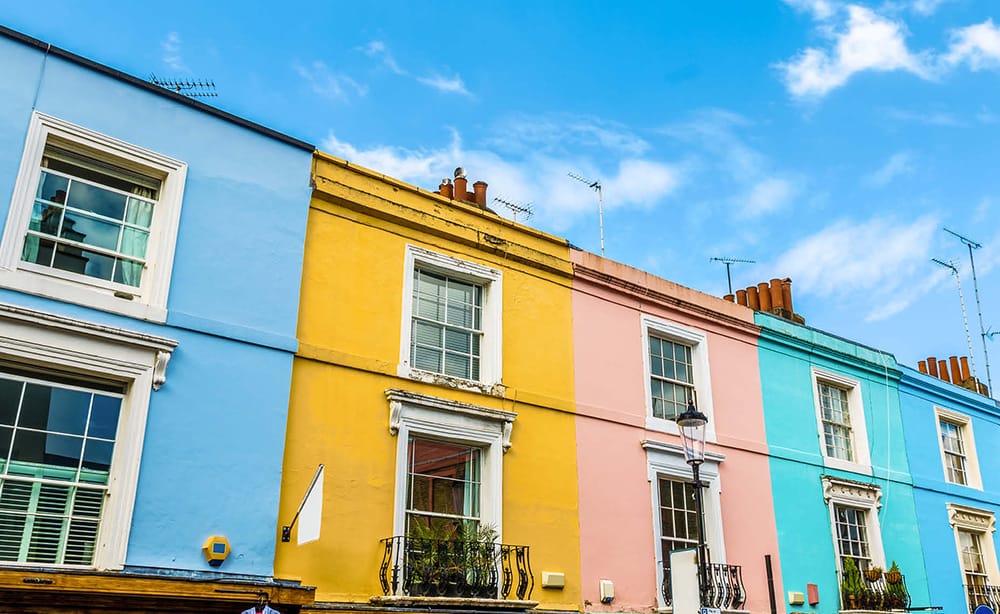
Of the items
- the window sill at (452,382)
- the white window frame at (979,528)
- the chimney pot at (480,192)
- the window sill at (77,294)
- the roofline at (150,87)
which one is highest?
the chimney pot at (480,192)

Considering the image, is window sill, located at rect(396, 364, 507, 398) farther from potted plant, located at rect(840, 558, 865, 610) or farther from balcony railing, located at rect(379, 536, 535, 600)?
potted plant, located at rect(840, 558, 865, 610)

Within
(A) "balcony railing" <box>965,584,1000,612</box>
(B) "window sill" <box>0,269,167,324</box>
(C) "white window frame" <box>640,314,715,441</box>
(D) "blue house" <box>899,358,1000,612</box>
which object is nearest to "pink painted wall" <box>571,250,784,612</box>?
(C) "white window frame" <box>640,314,715,441</box>

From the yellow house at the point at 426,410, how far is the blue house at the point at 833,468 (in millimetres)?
4637

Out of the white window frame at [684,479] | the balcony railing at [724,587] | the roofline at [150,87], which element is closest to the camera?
the roofline at [150,87]

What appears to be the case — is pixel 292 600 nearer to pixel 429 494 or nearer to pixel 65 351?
pixel 429 494

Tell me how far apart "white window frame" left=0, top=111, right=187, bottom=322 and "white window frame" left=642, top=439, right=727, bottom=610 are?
742 cm

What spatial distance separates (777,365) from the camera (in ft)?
53.5

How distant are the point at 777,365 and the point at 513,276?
597cm

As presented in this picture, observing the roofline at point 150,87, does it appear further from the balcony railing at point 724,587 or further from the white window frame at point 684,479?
the balcony railing at point 724,587

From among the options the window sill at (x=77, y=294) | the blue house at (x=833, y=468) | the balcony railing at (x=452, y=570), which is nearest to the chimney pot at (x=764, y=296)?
the blue house at (x=833, y=468)

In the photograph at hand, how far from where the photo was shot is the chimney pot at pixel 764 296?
17900mm

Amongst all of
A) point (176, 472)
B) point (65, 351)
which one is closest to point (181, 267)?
point (65, 351)

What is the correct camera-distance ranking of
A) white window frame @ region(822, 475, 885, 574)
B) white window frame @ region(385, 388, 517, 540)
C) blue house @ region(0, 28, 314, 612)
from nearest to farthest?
blue house @ region(0, 28, 314, 612) < white window frame @ region(385, 388, 517, 540) < white window frame @ region(822, 475, 885, 574)

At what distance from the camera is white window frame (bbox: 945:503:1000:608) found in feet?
57.9
